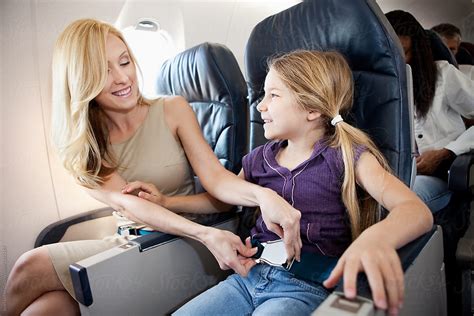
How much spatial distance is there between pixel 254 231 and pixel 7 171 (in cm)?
108

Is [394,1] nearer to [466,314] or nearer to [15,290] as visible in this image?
[466,314]

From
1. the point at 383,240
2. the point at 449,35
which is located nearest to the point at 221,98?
the point at 383,240

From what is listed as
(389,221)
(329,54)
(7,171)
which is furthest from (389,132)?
(7,171)

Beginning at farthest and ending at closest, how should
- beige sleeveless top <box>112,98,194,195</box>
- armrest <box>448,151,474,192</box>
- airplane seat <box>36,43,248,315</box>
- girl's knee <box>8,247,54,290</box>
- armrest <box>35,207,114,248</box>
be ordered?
armrest <box>35,207,114,248</box>, armrest <box>448,151,474,192</box>, beige sleeveless top <box>112,98,194,195</box>, girl's knee <box>8,247,54,290</box>, airplane seat <box>36,43,248,315</box>

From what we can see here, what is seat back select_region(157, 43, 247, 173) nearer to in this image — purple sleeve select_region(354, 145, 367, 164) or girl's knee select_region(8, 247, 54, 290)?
purple sleeve select_region(354, 145, 367, 164)

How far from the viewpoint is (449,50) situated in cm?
180

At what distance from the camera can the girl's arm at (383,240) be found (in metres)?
0.53

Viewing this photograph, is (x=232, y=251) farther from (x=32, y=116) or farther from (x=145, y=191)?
(x=32, y=116)

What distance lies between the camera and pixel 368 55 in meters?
1.03

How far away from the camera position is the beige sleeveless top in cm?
126

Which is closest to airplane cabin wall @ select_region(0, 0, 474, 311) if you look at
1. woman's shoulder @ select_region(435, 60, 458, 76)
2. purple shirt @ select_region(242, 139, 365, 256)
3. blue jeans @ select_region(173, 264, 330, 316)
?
woman's shoulder @ select_region(435, 60, 458, 76)

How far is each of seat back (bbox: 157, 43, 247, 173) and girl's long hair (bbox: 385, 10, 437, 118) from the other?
Result: 92 centimetres

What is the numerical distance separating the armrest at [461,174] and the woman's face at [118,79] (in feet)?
4.13

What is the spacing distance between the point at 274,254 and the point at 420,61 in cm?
133
